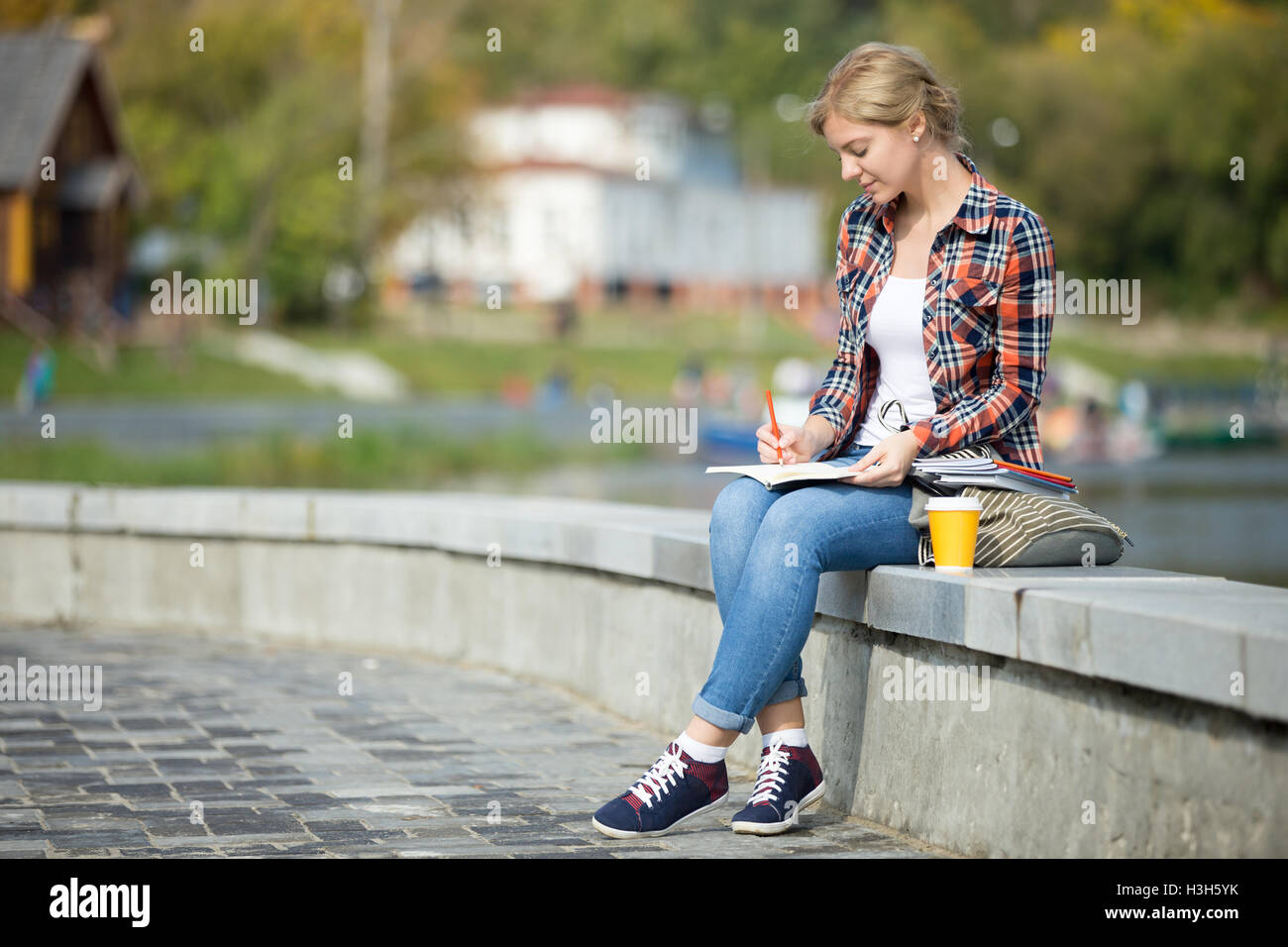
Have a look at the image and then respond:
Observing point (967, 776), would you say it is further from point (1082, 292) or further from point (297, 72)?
point (1082, 292)

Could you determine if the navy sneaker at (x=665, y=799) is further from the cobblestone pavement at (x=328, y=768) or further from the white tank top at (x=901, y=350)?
the white tank top at (x=901, y=350)

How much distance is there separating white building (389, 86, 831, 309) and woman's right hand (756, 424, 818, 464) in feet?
226

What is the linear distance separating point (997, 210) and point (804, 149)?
554 mm

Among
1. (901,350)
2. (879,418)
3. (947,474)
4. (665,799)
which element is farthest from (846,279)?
(665,799)

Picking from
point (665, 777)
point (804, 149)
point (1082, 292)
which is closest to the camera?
point (665, 777)

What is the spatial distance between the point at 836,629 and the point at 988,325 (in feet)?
3.17

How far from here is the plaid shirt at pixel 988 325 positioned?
474cm

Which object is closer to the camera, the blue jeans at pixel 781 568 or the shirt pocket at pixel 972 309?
the blue jeans at pixel 781 568

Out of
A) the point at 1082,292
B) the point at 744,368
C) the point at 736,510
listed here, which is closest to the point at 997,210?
the point at 736,510

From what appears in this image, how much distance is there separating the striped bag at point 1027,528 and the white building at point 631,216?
69104mm

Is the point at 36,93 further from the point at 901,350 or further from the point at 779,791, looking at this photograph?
the point at 779,791

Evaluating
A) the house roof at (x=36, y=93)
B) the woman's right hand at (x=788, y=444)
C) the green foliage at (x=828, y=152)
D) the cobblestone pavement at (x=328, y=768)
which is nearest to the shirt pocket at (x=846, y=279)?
the woman's right hand at (x=788, y=444)
